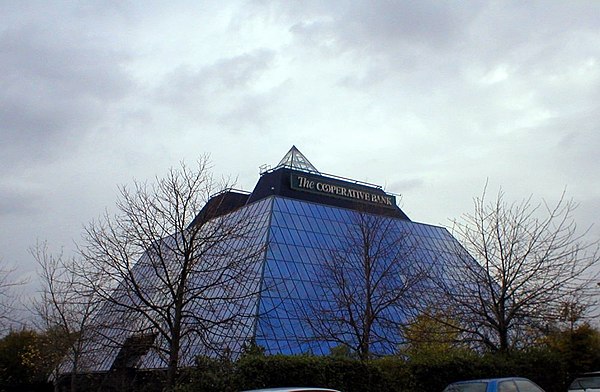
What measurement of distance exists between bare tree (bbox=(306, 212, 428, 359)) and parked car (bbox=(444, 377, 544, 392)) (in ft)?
20.2

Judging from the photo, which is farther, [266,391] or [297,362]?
[297,362]

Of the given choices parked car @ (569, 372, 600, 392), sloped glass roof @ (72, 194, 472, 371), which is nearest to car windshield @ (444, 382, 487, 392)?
parked car @ (569, 372, 600, 392)

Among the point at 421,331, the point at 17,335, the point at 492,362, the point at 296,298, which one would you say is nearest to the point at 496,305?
the point at 492,362

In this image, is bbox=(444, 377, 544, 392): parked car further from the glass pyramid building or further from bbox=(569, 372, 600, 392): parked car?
the glass pyramid building

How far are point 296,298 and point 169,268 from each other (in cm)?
1572

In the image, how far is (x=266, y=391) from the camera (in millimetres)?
8477

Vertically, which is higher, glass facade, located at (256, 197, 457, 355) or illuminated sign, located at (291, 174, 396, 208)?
illuminated sign, located at (291, 174, 396, 208)

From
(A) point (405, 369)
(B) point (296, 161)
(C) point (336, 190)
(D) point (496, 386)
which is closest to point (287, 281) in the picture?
(C) point (336, 190)

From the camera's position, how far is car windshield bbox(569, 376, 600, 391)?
16.6 m

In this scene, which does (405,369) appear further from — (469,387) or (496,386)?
(496,386)

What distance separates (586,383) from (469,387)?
19.9ft

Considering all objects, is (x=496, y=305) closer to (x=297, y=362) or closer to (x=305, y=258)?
(x=297, y=362)

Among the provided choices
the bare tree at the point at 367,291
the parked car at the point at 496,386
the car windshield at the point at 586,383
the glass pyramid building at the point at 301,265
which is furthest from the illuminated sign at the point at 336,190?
the parked car at the point at 496,386

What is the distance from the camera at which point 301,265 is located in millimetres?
35688
